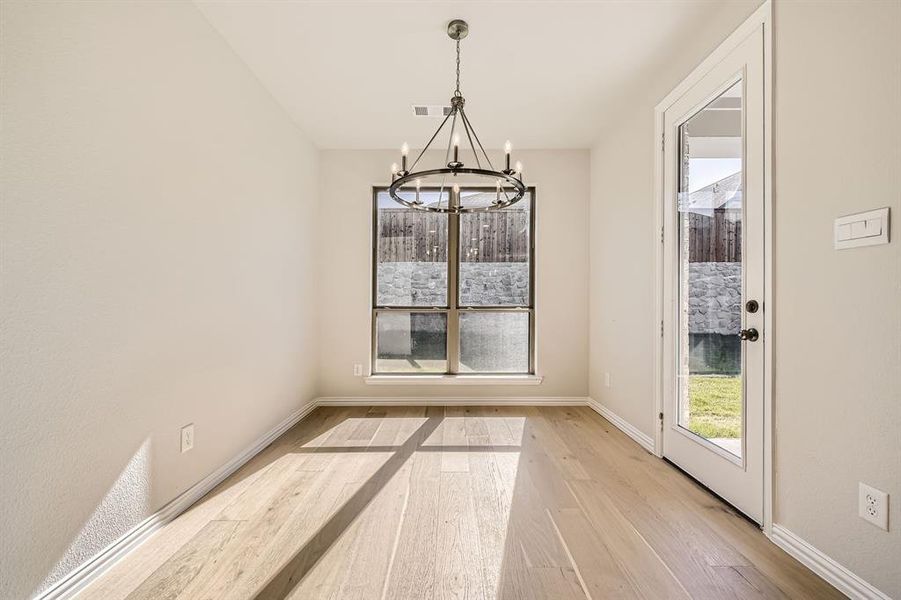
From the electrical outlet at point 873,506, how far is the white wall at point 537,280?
267 centimetres

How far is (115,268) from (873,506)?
293 centimetres

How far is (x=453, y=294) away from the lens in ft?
13.7

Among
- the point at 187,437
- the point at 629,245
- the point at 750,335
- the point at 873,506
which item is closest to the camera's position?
the point at 873,506

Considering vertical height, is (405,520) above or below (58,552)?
below

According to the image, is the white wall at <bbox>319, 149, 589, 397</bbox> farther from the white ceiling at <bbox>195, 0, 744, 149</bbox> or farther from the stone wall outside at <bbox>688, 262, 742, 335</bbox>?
the stone wall outside at <bbox>688, 262, 742, 335</bbox>

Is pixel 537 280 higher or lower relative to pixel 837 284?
higher

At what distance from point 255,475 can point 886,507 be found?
2.89m

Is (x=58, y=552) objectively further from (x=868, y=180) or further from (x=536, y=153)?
(x=536, y=153)

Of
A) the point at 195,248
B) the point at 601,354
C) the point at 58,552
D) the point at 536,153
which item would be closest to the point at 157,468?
the point at 58,552

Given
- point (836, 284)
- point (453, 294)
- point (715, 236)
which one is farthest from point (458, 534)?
point (453, 294)

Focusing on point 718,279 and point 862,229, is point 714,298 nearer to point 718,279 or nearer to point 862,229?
point 718,279

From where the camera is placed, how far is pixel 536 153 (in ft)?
13.3

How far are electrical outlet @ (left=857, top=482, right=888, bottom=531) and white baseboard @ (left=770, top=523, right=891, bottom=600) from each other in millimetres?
231

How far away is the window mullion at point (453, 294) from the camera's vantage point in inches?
163
